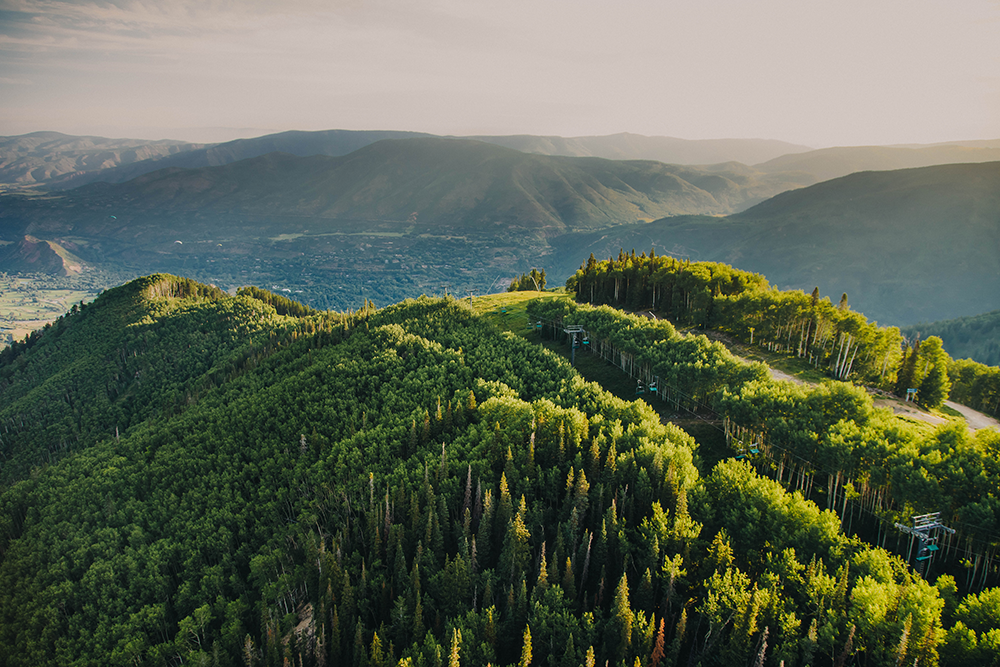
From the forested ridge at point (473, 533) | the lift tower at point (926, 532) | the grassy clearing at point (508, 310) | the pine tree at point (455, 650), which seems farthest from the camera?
the grassy clearing at point (508, 310)

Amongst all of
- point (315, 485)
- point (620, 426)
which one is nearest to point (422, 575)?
point (620, 426)

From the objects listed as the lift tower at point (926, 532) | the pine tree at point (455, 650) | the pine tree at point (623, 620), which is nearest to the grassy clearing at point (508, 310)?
the pine tree at point (623, 620)

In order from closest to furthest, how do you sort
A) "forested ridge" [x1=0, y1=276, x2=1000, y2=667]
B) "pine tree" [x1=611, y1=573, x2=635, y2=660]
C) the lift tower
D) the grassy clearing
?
"forested ridge" [x1=0, y1=276, x2=1000, y2=667] < "pine tree" [x1=611, y1=573, x2=635, y2=660] < the lift tower < the grassy clearing

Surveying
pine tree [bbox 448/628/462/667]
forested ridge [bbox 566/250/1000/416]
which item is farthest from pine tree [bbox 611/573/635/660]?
forested ridge [bbox 566/250/1000/416]

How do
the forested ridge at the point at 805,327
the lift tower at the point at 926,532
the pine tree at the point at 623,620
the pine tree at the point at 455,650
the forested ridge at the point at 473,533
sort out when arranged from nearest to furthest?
the pine tree at the point at 455,650
the forested ridge at the point at 473,533
the pine tree at the point at 623,620
the lift tower at the point at 926,532
the forested ridge at the point at 805,327

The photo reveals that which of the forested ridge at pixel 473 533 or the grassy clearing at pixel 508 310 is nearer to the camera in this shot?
the forested ridge at pixel 473 533

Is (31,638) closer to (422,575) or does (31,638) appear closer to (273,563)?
(273,563)

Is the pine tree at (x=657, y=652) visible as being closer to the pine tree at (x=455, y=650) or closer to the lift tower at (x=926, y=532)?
the pine tree at (x=455, y=650)

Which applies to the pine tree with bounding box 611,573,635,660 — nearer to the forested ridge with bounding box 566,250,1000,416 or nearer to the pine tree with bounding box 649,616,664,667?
the pine tree with bounding box 649,616,664,667
